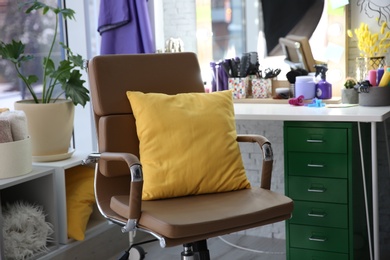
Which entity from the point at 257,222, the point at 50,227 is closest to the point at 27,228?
the point at 50,227

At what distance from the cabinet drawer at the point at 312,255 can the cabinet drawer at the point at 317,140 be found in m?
0.45

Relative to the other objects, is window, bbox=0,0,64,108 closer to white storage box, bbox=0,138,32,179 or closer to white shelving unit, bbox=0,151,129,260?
white shelving unit, bbox=0,151,129,260

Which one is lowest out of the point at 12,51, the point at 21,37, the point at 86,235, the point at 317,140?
the point at 86,235

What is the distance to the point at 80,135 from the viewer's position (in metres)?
3.63

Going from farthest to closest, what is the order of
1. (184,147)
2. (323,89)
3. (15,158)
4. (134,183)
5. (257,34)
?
(257,34), (323,89), (15,158), (184,147), (134,183)

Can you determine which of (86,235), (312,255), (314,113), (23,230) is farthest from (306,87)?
(23,230)

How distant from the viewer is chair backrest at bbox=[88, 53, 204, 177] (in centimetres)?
236

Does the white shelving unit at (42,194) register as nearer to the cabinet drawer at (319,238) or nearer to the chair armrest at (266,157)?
the chair armrest at (266,157)

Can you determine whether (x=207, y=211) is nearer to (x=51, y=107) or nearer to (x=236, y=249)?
(x=51, y=107)

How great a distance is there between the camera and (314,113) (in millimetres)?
2670

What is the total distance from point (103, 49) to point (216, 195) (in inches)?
52.6

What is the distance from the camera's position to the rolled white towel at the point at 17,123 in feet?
8.40

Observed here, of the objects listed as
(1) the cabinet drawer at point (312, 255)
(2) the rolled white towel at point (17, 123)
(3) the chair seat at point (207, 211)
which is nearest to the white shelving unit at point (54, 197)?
(2) the rolled white towel at point (17, 123)

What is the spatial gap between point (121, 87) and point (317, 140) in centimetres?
87
